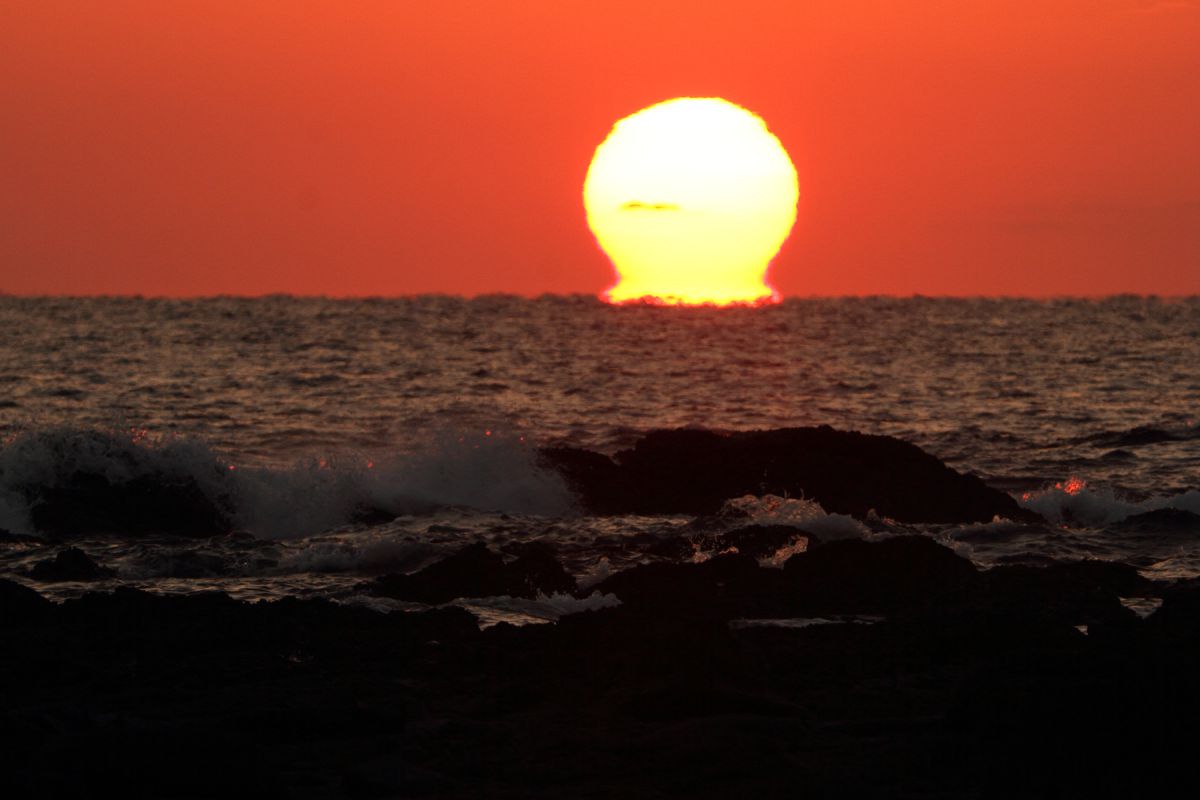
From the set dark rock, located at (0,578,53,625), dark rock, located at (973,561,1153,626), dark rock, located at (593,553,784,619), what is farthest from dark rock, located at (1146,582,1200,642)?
dark rock, located at (0,578,53,625)

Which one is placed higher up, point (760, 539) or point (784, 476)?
point (784, 476)

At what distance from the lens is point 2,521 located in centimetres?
2077

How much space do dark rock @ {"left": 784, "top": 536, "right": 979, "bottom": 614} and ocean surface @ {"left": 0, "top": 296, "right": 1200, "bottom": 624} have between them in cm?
236

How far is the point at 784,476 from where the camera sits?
21.6 meters

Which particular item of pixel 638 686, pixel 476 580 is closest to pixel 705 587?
pixel 476 580

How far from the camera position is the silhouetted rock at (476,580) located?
574 inches

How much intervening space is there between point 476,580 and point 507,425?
1331cm

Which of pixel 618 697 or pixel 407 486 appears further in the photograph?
pixel 407 486

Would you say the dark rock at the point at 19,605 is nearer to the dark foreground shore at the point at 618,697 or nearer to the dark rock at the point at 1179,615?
the dark foreground shore at the point at 618,697

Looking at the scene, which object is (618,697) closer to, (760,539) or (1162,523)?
(760,539)

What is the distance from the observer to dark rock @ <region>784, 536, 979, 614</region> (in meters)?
13.5

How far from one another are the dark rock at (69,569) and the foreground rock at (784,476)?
298 inches

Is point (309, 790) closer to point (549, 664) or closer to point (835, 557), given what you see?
point (549, 664)

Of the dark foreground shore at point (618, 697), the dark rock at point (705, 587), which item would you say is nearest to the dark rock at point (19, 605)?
the dark foreground shore at point (618, 697)
